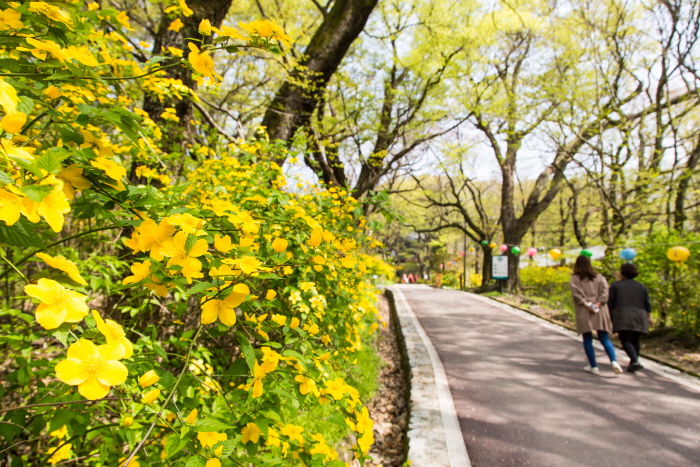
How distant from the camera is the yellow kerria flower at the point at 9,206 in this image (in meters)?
0.49

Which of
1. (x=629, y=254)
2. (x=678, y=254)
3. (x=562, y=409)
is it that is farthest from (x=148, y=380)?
(x=629, y=254)

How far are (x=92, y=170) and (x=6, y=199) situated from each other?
21 cm

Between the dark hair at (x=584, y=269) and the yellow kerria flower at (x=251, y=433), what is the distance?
198 inches

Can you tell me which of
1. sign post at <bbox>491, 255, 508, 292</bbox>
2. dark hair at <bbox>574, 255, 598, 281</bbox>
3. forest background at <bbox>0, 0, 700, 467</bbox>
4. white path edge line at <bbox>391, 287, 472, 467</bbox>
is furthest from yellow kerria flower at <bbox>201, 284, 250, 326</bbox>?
sign post at <bbox>491, 255, 508, 292</bbox>

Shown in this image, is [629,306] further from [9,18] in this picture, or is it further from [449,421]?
[9,18]

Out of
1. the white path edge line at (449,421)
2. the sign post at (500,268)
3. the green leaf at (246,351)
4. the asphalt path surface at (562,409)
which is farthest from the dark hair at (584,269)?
the sign post at (500,268)

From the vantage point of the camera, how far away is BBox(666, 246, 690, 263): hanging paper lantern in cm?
528

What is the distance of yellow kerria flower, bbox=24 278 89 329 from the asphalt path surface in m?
2.89

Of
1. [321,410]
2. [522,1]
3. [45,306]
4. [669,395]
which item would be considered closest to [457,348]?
[669,395]

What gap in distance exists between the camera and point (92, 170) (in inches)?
27.8

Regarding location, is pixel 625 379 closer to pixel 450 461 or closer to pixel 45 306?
pixel 450 461

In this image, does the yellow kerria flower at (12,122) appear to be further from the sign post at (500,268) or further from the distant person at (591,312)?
the sign post at (500,268)

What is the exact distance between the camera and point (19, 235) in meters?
0.58

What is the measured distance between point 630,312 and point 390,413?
348cm
